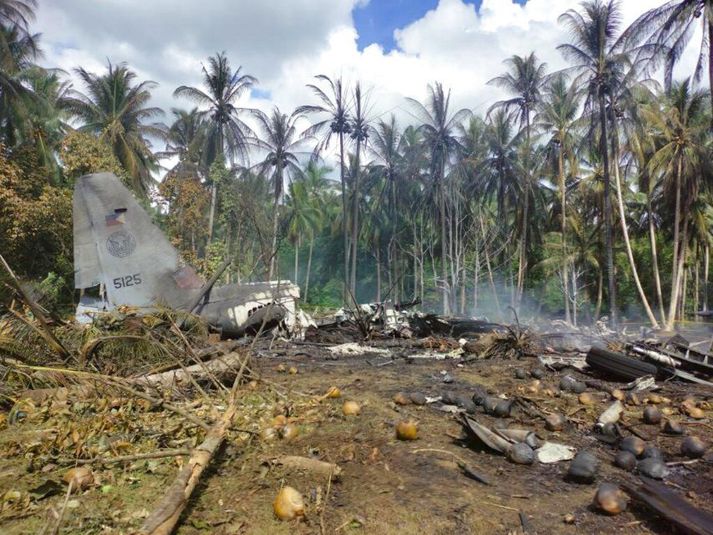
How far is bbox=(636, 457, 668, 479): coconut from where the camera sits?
3.62 metres

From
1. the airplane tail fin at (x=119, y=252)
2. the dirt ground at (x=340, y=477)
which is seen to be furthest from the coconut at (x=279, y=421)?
the airplane tail fin at (x=119, y=252)

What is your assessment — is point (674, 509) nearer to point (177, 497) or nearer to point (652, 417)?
point (652, 417)

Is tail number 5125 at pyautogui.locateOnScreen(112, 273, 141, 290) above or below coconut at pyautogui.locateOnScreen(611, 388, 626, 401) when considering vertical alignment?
above

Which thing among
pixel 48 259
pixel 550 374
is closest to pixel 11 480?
pixel 550 374

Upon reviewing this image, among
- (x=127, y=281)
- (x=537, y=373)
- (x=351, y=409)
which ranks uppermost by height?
(x=127, y=281)

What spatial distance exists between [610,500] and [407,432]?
176cm

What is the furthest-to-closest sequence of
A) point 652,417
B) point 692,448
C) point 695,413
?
point 695,413, point 652,417, point 692,448

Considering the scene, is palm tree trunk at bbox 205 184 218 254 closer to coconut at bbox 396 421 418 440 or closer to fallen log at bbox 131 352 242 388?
fallen log at bbox 131 352 242 388

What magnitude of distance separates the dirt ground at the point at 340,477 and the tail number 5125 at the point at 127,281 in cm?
640

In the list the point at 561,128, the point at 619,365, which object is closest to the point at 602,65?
the point at 561,128

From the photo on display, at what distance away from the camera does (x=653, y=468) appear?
3.65 metres

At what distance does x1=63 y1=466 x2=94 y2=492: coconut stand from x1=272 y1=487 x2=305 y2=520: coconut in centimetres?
133

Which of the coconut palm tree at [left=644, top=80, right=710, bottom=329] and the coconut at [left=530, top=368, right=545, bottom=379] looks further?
the coconut palm tree at [left=644, top=80, right=710, bottom=329]

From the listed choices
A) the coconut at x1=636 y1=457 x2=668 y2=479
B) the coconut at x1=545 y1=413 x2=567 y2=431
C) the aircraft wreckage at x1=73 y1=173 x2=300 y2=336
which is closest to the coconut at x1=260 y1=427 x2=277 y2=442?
the coconut at x1=545 y1=413 x2=567 y2=431
